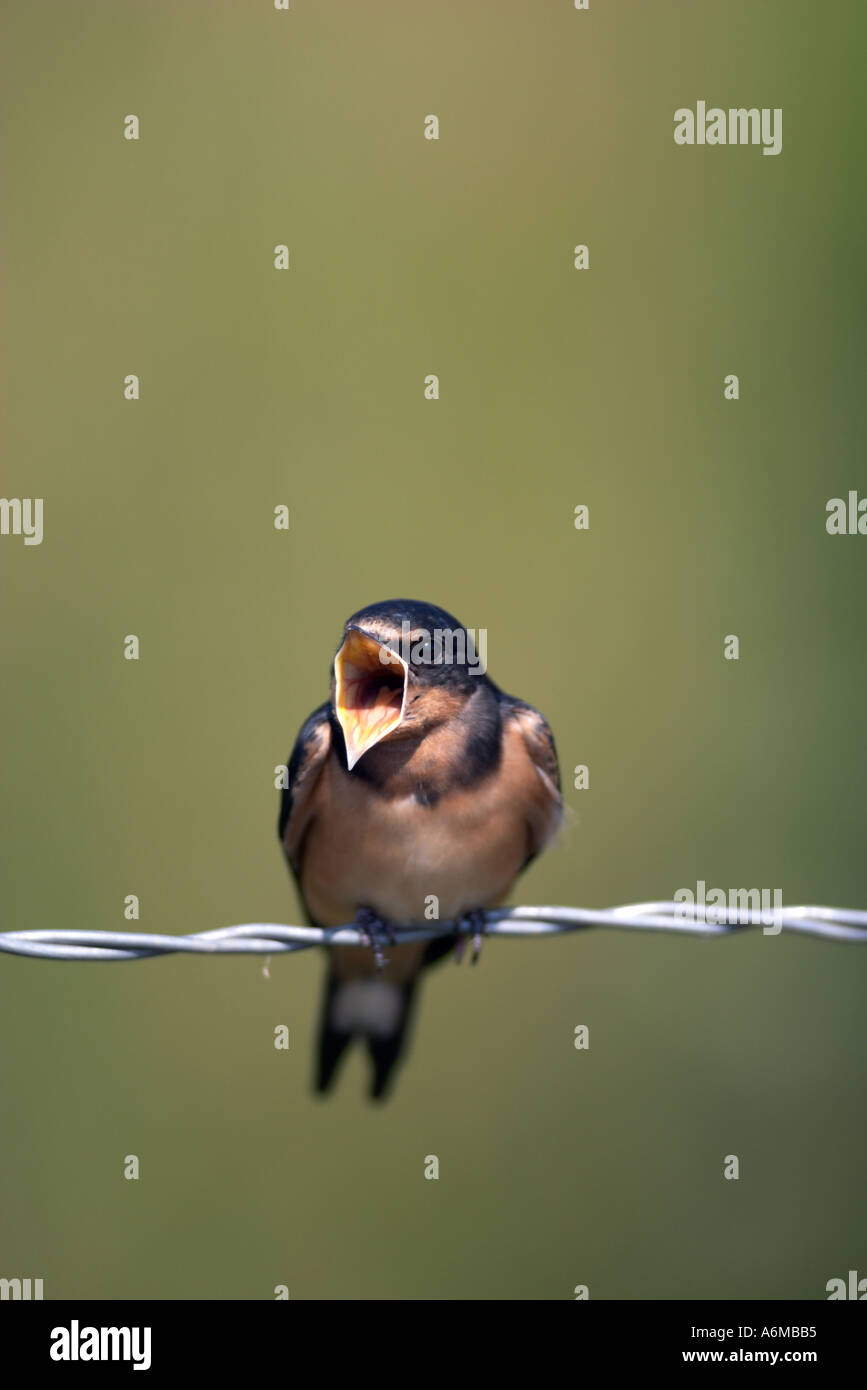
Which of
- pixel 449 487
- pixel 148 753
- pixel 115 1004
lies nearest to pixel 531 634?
pixel 449 487

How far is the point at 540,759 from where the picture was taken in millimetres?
4137

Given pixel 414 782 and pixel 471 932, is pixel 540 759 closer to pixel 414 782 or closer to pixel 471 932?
pixel 414 782

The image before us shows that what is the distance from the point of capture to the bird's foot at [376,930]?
3.90 m

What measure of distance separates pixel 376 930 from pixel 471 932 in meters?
0.31

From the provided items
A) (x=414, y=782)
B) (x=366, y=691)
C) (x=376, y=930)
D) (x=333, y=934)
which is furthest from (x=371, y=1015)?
(x=333, y=934)

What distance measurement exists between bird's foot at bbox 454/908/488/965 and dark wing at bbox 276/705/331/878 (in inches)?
24.4

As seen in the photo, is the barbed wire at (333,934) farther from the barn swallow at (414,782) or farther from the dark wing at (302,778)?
the dark wing at (302,778)

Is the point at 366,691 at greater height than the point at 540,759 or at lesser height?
greater

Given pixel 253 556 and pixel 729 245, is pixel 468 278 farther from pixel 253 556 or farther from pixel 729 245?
pixel 253 556

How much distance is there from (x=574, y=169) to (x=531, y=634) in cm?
303

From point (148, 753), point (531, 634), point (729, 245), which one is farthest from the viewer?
point (729, 245)

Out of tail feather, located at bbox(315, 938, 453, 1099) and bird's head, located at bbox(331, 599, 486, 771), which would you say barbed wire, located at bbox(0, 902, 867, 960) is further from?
tail feather, located at bbox(315, 938, 453, 1099)

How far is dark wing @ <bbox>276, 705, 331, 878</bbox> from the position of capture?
3953 millimetres

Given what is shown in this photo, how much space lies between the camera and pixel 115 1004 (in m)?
5.95
